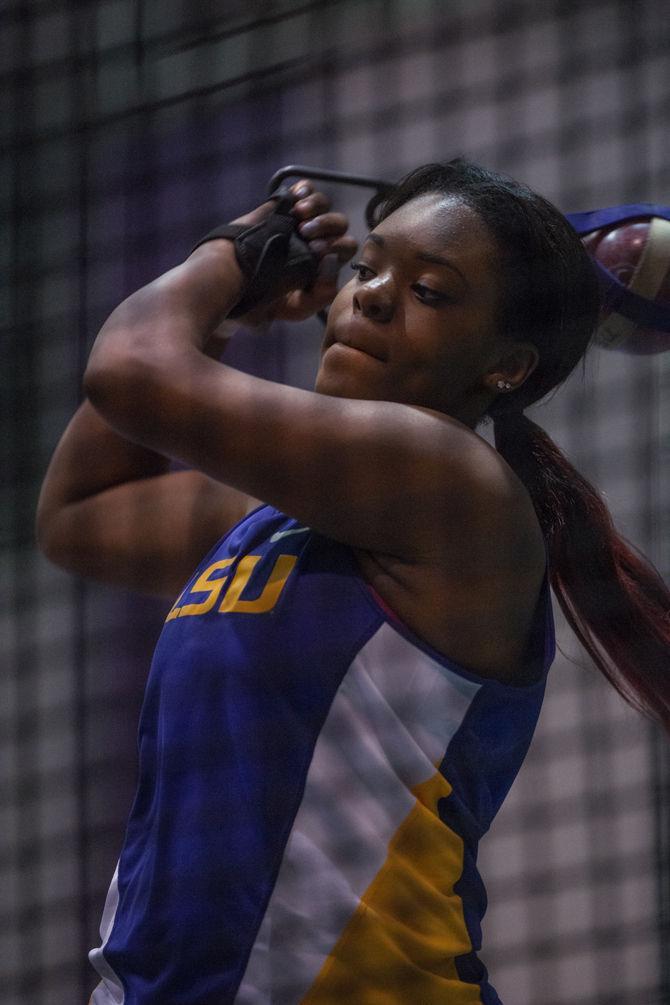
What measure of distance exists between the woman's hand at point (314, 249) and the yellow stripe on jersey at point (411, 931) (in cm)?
48

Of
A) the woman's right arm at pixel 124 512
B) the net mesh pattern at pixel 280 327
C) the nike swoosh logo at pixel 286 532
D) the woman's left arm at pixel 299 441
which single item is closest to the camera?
the woman's left arm at pixel 299 441

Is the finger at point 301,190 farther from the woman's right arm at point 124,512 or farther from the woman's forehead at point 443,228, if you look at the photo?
the woman's right arm at point 124,512

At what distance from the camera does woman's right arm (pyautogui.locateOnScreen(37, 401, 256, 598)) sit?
1194 mm

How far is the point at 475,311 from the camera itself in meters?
0.94

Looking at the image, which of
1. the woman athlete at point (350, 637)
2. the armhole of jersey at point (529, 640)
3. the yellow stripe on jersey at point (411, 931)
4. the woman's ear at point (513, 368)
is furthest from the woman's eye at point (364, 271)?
the yellow stripe on jersey at point (411, 931)

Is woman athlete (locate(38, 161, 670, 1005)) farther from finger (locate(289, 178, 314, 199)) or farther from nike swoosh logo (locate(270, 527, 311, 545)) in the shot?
finger (locate(289, 178, 314, 199))

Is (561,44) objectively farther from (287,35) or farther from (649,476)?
(649,476)

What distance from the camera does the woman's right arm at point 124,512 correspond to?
119 cm

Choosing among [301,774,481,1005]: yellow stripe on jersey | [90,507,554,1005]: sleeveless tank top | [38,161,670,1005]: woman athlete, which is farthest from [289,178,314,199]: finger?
[301,774,481,1005]: yellow stripe on jersey

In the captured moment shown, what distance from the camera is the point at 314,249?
1.12 metres

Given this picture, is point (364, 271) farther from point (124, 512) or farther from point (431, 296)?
point (124, 512)

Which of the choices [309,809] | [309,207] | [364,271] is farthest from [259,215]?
[309,809]

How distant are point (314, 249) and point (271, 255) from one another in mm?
69

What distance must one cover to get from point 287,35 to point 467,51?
1.46 ft
